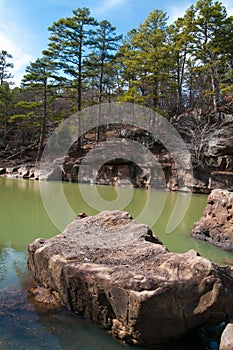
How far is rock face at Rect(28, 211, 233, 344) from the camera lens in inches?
99.0

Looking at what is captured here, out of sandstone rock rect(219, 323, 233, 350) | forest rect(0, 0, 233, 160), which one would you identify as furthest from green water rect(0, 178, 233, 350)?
forest rect(0, 0, 233, 160)

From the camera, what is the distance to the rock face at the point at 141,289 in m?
2.52

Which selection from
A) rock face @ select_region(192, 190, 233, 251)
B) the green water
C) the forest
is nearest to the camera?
the green water

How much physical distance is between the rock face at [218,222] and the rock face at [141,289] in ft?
10.0

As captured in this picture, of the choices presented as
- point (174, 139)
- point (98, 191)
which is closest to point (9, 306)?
point (98, 191)

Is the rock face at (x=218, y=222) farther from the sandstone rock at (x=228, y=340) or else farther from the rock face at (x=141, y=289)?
the sandstone rock at (x=228, y=340)

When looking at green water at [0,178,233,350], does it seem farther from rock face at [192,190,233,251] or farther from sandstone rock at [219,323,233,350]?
sandstone rock at [219,323,233,350]

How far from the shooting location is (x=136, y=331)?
8.45 feet

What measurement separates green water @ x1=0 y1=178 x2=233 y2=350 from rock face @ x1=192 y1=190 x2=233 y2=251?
235mm

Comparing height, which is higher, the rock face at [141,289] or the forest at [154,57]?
the forest at [154,57]

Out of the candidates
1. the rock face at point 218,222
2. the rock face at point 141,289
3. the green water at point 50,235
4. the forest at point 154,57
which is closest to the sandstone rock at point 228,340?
the rock face at point 141,289

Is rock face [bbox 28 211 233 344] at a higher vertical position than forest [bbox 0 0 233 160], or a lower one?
lower

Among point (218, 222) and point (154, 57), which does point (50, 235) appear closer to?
point (218, 222)

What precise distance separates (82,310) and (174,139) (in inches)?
591
